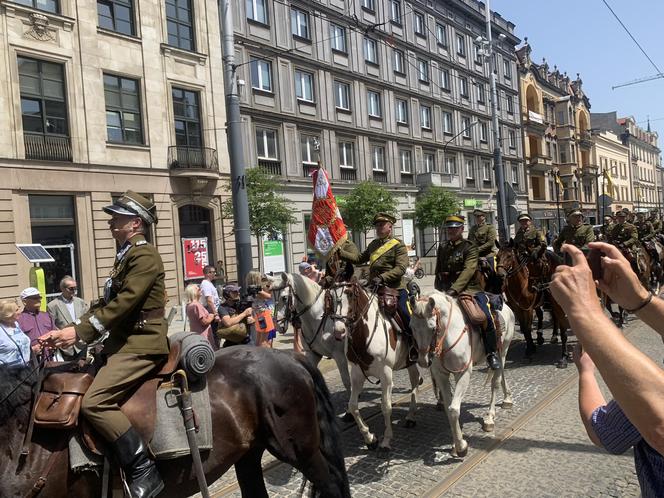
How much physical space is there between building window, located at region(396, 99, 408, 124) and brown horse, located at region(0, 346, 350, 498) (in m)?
30.6

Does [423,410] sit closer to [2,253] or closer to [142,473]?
[142,473]

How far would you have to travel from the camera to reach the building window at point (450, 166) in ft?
123

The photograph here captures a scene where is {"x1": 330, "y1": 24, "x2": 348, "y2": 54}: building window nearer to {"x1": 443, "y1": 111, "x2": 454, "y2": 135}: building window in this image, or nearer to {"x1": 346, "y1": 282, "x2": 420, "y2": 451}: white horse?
{"x1": 443, "y1": 111, "x2": 454, "y2": 135}: building window

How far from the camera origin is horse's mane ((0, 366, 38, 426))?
9.82ft

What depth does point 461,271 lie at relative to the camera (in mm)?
7133

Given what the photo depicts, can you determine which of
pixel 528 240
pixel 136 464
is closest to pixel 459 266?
pixel 528 240

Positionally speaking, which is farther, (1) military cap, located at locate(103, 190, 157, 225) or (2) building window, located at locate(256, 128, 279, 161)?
(2) building window, located at locate(256, 128, 279, 161)

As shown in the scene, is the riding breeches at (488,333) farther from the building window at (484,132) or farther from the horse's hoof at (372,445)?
the building window at (484,132)

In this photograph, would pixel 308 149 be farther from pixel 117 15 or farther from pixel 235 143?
pixel 235 143

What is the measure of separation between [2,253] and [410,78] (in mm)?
26200

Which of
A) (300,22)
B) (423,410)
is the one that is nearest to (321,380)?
(423,410)

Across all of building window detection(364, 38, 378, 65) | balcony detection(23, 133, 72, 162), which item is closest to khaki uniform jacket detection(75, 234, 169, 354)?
balcony detection(23, 133, 72, 162)

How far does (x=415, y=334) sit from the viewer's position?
5.91m

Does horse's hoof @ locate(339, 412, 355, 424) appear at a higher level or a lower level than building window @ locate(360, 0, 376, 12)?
lower
